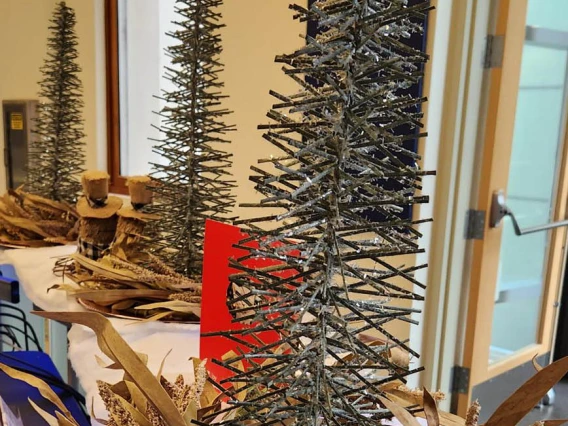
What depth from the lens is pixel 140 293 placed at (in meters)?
0.81

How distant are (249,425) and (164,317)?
0.44m

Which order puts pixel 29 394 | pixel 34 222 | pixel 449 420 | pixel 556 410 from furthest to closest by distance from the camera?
pixel 556 410
pixel 34 222
pixel 29 394
pixel 449 420

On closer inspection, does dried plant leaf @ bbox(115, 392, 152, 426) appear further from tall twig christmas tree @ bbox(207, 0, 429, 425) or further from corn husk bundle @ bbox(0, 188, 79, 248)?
corn husk bundle @ bbox(0, 188, 79, 248)

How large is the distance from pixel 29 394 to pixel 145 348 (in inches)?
6.0

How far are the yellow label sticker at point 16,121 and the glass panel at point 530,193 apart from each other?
2.14 m

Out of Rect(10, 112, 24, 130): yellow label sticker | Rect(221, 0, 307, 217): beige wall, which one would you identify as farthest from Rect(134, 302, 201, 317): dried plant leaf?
Rect(10, 112, 24, 130): yellow label sticker

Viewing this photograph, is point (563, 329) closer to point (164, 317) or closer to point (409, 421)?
point (164, 317)

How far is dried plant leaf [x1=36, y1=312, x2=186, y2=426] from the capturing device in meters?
0.40

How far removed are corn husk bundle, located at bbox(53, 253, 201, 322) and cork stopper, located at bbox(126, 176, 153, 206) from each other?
13 centimetres

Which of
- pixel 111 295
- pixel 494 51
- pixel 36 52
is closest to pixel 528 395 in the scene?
pixel 111 295

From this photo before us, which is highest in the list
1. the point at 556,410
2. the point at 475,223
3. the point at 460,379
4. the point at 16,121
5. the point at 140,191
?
the point at 16,121

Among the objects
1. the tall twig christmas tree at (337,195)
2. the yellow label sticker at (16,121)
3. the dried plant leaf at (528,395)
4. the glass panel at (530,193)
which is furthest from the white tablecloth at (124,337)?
the yellow label sticker at (16,121)

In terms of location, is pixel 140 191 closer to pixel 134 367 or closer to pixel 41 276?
pixel 41 276

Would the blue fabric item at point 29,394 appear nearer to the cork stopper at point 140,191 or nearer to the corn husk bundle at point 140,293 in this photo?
the corn husk bundle at point 140,293
